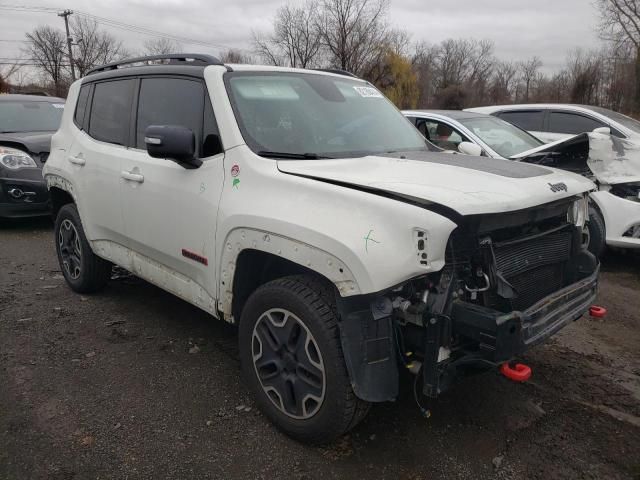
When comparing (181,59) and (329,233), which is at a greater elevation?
(181,59)

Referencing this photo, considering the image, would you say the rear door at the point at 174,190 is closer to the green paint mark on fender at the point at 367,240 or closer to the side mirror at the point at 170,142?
the side mirror at the point at 170,142

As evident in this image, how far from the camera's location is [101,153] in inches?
161

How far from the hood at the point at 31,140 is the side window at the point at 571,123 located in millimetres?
7487

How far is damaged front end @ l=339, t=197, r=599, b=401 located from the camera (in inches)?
89.2

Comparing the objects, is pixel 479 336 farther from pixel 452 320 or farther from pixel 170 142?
pixel 170 142

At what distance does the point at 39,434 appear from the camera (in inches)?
111

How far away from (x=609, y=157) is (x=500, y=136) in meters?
1.60

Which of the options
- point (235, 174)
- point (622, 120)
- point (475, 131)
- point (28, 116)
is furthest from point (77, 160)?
point (622, 120)

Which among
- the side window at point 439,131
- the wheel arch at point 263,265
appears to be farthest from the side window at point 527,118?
the wheel arch at point 263,265

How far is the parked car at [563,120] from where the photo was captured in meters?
7.30

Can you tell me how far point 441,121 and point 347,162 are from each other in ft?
14.3

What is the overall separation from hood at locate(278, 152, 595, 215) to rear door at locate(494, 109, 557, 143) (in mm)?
5373

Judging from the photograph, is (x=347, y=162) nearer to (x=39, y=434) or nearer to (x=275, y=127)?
(x=275, y=127)

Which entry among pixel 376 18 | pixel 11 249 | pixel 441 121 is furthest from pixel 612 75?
pixel 11 249
